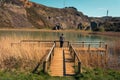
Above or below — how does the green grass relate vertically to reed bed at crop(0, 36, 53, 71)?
below

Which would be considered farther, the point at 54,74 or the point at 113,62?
the point at 113,62

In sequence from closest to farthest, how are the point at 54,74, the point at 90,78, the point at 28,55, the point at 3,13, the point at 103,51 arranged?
1. the point at 90,78
2. the point at 54,74
3. the point at 28,55
4. the point at 103,51
5. the point at 3,13

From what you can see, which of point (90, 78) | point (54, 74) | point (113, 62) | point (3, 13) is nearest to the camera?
point (90, 78)

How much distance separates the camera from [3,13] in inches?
6934

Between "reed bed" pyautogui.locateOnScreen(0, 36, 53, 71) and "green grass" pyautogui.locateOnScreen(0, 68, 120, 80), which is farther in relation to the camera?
"reed bed" pyautogui.locateOnScreen(0, 36, 53, 71)

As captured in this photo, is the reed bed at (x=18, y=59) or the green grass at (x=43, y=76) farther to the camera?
the reed bed at (x=18, y=59)

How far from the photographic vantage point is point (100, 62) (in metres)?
17.2

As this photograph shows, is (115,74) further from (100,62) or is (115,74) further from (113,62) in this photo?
(113,62)

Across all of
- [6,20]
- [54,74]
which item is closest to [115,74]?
[54,74]

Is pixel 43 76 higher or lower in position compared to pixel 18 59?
lower

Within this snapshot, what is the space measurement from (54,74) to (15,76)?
1938 millimetres

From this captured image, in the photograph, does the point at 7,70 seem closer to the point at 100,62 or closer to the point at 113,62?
the point at 100,62

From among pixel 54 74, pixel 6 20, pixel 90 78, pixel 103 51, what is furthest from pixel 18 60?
pixel 6 20

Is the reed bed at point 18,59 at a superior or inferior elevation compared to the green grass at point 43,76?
superior
